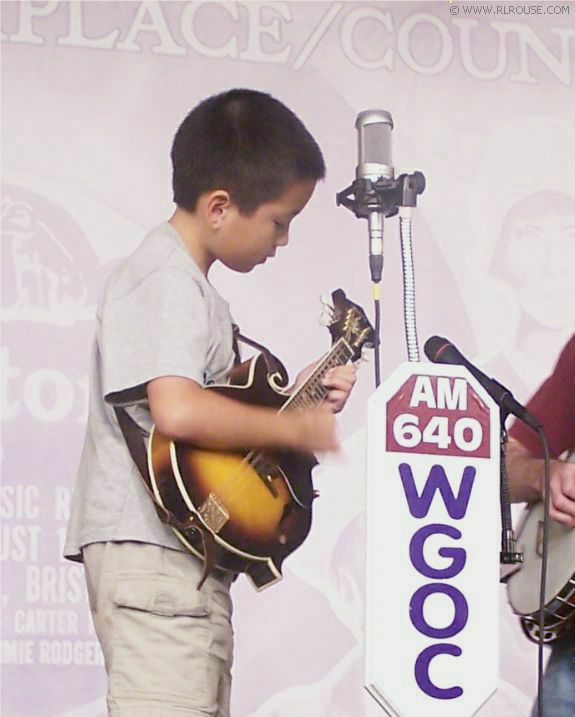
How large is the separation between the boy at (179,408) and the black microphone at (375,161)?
79 millimetres

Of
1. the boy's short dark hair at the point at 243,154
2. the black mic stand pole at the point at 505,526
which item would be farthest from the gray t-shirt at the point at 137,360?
the black mic stand pole at the point at 505,526

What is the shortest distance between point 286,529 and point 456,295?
3.22 feet

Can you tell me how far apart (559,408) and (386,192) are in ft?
1.42

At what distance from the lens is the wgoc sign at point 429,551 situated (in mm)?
1583

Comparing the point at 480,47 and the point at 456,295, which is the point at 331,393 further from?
the point at 480,47

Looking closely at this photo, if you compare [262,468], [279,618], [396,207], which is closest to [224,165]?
[396,207]

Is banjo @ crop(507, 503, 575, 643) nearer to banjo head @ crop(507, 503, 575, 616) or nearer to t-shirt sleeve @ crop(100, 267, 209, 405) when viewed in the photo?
banjo head @ crop(507, 503, 575, 616)

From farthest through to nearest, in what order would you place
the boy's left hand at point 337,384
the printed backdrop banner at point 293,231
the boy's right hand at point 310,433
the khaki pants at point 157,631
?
the printed backdrop banner at point 293,231, the boy's left hand at point 337,384, the boy's right hand at point 310,433, the khaki pants at point 157,631

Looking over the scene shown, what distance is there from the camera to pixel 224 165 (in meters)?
2.30

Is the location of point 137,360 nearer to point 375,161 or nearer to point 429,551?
point 375,161

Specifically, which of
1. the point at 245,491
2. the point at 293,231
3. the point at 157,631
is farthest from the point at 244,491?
the point at 293,231

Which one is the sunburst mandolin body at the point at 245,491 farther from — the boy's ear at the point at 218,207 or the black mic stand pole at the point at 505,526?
the black mic stand pole at the point at 505,526

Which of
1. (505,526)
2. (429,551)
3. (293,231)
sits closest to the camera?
(429,551)

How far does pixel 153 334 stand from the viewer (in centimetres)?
212
